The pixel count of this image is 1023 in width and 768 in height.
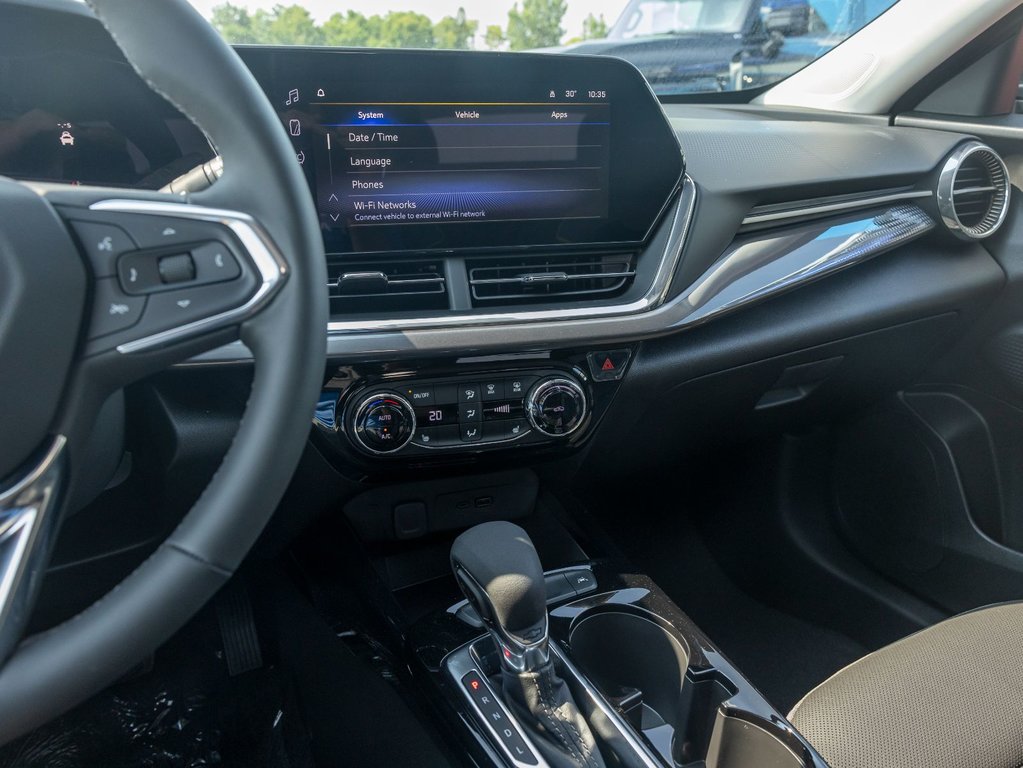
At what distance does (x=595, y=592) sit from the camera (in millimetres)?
1278

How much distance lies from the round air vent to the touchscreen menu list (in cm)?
63

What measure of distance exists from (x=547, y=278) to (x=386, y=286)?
228mm

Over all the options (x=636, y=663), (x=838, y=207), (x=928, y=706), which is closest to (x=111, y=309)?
(x=636, y=663)

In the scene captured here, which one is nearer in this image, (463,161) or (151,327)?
(151,327)

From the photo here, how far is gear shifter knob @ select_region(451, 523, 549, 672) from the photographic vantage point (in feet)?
3.33

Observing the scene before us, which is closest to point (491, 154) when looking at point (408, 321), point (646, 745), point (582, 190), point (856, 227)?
point (582, 190)

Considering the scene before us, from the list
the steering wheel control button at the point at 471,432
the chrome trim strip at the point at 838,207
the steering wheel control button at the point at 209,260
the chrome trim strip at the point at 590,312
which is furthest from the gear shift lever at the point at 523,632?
the chrome trim strip at the point at 838,207

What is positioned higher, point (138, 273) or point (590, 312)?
point (138, 273)

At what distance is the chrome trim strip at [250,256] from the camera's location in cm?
71

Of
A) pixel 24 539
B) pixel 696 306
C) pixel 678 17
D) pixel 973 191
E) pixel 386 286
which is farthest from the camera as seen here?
pixel 678 17

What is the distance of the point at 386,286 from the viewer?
46.1 inches

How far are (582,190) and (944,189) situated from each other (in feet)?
2.19

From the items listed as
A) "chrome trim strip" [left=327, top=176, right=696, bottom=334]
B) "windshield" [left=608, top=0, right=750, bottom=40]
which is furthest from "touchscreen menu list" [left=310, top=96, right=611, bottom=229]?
"windshield" [left=608, top=0, right=750, bottom=40]

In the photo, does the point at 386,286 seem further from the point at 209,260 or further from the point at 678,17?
the point at 678,17
